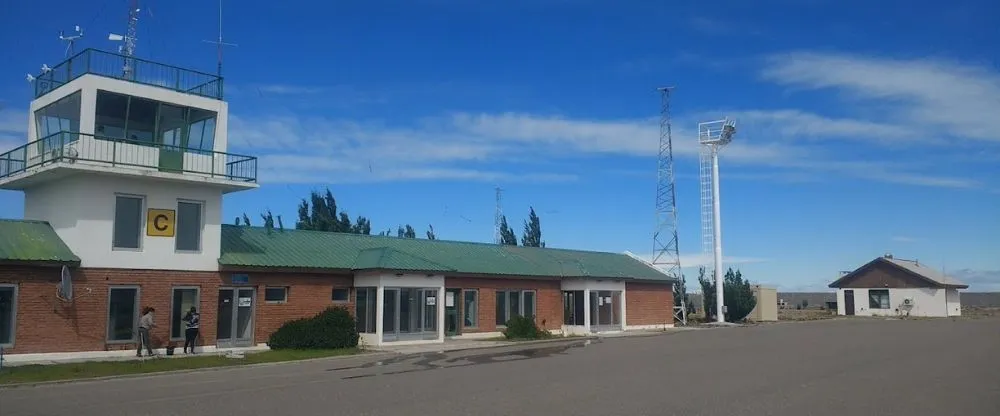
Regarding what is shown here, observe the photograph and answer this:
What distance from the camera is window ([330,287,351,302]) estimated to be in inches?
1152

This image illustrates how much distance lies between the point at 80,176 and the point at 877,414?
69.4 ft

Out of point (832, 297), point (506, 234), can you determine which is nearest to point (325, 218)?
point (506, 234)

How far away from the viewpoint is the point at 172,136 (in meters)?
25.0

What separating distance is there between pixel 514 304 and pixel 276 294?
12.6m

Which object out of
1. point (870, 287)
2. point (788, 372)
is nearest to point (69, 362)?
point (788, 372)

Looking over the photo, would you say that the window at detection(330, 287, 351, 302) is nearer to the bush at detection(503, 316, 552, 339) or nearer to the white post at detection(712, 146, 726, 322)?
the bush at detection(503, 316, 552, 339)

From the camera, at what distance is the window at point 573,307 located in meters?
39.2

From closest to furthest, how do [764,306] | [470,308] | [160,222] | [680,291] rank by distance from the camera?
[160,222], [470,308], [680,291], [764,306]

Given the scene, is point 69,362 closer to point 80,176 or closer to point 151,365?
point 151,365

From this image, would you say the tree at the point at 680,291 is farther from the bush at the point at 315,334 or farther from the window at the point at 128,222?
the window at the point at 128,222

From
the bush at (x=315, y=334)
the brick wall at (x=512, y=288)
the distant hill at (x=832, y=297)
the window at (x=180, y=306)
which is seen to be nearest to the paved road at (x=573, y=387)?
the bush at (x=315, y=334)

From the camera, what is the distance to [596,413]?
1228 cm

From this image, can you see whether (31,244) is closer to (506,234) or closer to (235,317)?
(235,317)

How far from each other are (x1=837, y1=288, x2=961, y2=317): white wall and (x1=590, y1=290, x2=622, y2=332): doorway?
128ft
